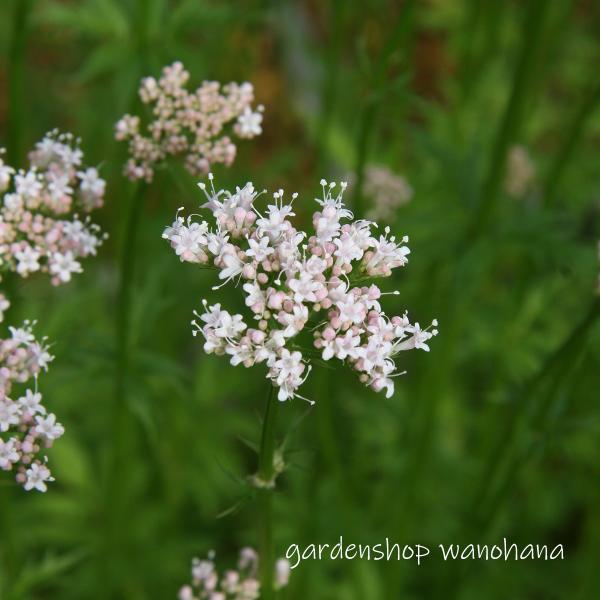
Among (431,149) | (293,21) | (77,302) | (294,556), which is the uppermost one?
(293,21)

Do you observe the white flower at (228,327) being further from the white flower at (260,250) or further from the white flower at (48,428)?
the white flower at (48,428)

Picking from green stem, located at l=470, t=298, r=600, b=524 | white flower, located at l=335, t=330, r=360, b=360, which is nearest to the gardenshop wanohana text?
green stem, located at l=470, t=298, r=600, b=524

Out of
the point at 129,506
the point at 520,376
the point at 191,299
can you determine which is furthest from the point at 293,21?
the point at 129,506

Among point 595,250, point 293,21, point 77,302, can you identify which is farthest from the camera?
point 293,21

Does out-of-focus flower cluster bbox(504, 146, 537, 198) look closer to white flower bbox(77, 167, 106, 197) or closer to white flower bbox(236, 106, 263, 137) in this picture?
white flower bbox(236, 106, 263, 137)

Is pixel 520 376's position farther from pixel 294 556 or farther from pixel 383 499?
pixel 294 556

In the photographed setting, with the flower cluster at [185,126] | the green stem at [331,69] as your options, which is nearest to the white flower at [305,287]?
the flower cluster at [185,126]
